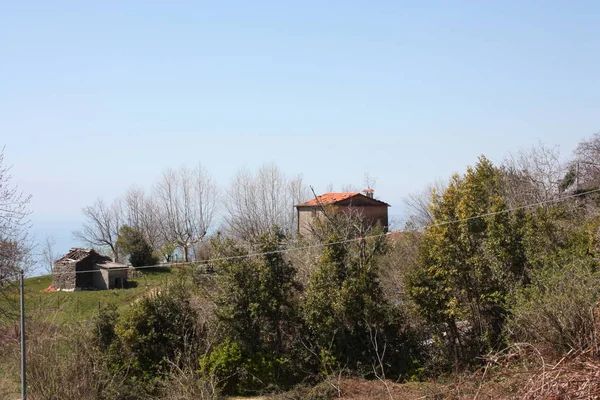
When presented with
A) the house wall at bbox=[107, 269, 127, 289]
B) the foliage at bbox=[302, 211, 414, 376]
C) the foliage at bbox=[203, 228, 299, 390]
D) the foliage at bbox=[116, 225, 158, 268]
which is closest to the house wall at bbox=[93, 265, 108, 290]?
the house wall at bbox=[107, 269, 127, 289]

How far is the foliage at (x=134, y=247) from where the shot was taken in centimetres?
4928

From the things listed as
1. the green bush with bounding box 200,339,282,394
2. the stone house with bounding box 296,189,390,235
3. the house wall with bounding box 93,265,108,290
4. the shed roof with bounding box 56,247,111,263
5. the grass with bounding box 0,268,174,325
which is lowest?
the green bush with bounding box 200,339,282,394

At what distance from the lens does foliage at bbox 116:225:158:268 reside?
49.3 meters

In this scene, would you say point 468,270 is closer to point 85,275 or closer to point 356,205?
point 85,275

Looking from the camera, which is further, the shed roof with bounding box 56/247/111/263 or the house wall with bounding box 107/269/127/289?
the shed roof with bounding box 56/247/111/263

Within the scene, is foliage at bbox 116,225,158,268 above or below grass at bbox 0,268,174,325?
above

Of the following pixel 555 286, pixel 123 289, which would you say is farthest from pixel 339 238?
pixel 123 289

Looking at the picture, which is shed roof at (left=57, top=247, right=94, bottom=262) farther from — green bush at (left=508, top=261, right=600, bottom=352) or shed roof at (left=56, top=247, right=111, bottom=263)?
green bush at (left=508, top=261, right=600, bottom=352)

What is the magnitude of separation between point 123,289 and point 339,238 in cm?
2221

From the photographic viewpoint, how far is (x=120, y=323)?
20703 mm

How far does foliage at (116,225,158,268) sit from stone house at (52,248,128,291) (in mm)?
5127

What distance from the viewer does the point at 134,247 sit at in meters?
49.3

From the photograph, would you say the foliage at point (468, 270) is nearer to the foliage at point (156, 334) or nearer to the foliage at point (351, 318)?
the foliage at point (351, 318)

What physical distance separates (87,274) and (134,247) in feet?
23.8
